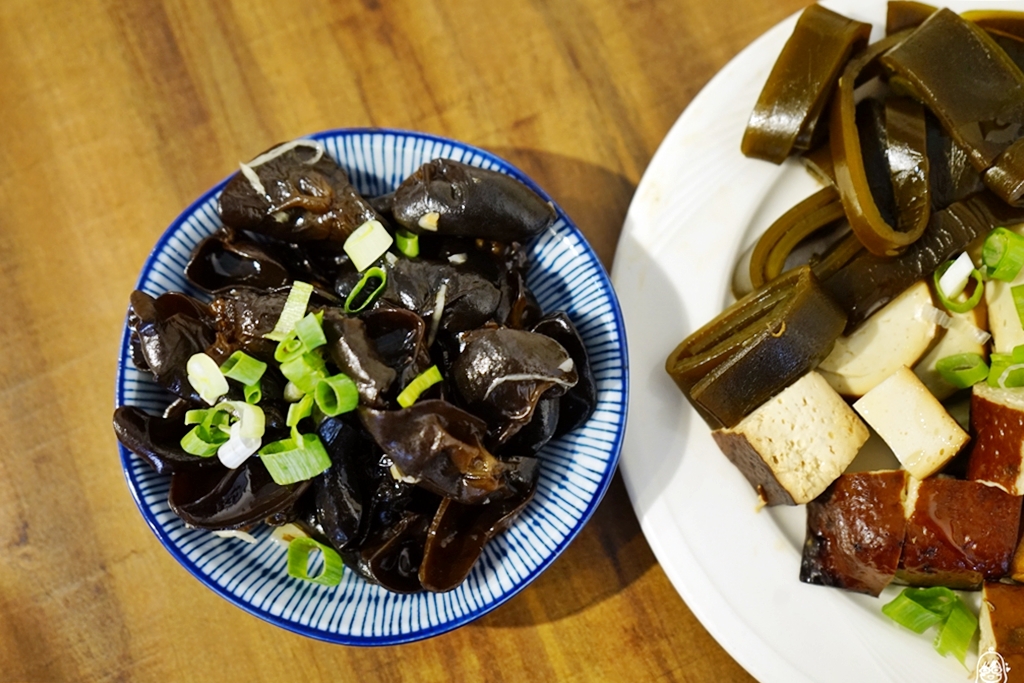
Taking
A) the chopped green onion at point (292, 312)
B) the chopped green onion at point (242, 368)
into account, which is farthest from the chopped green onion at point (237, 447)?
the chopped green onion at point (292, 312)

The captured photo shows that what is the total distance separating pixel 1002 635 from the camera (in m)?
2.12

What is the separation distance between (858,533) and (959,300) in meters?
0.85

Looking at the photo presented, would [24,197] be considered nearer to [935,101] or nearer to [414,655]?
[414,655]

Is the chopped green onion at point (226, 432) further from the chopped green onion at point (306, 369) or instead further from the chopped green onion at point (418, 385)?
the chopped green onion at point (418, 385)

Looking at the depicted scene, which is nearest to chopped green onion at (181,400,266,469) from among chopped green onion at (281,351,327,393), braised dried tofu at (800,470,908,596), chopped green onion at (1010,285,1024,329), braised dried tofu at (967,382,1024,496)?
chopped green onion at (281,351,327,393)

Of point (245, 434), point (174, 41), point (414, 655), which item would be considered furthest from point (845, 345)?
point (174, 41)

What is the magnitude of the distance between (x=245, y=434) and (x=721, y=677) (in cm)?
171

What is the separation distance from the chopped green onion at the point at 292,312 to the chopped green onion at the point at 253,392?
14cm

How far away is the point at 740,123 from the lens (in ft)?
8.01

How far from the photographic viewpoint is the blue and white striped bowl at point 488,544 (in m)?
2.00

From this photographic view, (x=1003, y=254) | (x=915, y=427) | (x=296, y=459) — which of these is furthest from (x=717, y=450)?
(x=296, y=459)

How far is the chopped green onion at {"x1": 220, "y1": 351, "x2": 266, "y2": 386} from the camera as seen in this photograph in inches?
74.4

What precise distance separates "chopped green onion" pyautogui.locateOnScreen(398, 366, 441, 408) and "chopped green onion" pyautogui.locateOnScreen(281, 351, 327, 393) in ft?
0.72

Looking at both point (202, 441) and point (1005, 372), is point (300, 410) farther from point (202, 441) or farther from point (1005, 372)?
point (1005, 372)
